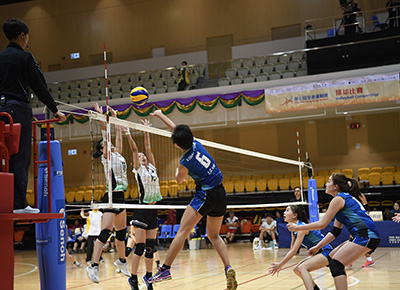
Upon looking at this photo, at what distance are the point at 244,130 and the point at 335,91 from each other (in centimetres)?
552

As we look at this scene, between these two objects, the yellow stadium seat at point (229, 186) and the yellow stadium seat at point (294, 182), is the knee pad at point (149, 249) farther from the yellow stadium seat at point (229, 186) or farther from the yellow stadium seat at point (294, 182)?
the yellow stadium seat at point (294, 182)

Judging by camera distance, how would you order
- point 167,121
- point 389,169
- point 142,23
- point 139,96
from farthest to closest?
point 142,23 → point 389,169 → point 139,96 → point 167,121

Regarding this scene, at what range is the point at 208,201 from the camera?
4965 mm

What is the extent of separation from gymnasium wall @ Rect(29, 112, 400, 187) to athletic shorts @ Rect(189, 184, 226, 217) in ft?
47.9

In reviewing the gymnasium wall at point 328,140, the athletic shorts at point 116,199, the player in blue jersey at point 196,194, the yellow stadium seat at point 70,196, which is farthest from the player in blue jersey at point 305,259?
the yellow stadium seat at point 70,196

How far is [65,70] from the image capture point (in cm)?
2541

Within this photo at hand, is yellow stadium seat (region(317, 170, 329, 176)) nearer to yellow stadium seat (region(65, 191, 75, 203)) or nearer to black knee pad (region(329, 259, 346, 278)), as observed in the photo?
yellow stadium seat (region(65, 191, 75, 203))

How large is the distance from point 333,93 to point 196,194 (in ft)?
43.2

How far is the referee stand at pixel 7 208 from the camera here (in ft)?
10.7

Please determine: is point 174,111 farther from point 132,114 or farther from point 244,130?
point 244,130

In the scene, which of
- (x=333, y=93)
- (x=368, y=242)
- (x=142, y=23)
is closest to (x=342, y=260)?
(x=368, y=242)

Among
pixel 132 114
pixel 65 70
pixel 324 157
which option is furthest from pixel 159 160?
pixel 65 70

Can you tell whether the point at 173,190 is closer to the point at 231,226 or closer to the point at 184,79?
the point at 231,226

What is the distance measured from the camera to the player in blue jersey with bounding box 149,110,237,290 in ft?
15.9
